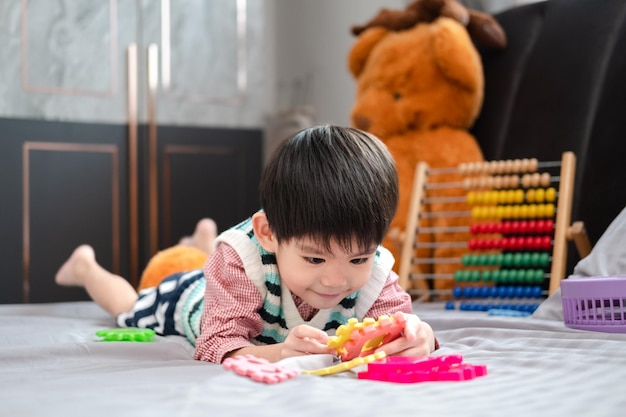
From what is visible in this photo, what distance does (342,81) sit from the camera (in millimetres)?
3154

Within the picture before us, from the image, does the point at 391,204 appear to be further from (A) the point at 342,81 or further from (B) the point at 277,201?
(A) the point at 342,81

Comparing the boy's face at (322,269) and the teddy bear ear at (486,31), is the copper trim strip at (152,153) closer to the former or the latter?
the teddy bear ear at (486,31)

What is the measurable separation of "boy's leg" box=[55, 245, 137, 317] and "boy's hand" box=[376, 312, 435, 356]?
826mm

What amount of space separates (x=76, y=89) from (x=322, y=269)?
208cm

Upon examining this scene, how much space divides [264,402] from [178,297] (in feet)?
2.43

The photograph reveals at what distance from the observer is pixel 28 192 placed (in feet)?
9.23

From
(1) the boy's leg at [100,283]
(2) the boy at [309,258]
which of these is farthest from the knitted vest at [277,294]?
(1) the boy's leg at [100,283]

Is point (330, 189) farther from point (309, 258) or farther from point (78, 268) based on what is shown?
point (78, 268)

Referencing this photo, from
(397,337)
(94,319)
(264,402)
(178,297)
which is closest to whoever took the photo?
(264,402)

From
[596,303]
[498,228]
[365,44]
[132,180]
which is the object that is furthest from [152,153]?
[596,303]

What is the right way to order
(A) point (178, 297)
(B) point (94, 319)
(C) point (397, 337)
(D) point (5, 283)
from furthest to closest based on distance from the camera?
(D) point (5, 283) → (B) point (94, 319) → (A) point (178, 297) → (C) point (397, 337)

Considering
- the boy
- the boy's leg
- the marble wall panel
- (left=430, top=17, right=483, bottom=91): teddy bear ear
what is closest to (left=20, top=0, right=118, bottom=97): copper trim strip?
the marble wall panel

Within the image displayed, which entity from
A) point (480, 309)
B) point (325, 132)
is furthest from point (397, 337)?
point (480, 309)

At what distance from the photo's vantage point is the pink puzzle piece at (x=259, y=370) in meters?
0.84
